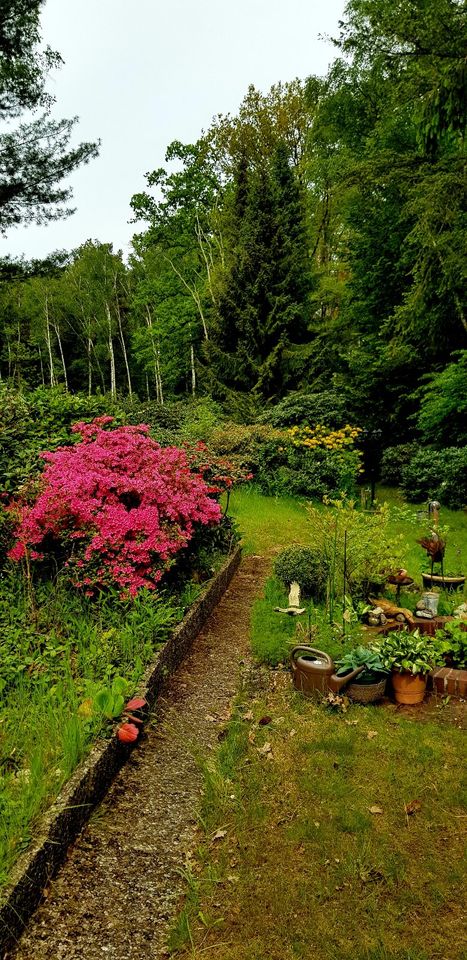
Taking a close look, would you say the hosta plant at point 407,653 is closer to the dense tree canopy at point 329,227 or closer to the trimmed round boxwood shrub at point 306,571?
the trimmed round boxwood shrub at point 306,571

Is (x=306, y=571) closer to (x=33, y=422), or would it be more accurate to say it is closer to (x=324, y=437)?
(x=33, y=422)

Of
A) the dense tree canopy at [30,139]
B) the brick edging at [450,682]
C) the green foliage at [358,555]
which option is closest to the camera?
the brick edging at [450,682]

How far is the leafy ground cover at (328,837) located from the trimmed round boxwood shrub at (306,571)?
1594 millimetres

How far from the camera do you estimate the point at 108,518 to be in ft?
14.2

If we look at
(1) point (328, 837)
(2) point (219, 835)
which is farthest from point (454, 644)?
(2) point (219, 835)

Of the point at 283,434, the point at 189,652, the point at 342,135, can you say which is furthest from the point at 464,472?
the point at 342,135

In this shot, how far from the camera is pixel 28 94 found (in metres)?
12.5

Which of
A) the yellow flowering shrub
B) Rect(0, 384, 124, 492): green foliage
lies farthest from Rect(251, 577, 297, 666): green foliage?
the yellow flowering shrub

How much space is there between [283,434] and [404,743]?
9.31 meters

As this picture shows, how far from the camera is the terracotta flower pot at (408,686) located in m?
3.66

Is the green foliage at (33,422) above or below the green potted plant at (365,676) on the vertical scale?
above

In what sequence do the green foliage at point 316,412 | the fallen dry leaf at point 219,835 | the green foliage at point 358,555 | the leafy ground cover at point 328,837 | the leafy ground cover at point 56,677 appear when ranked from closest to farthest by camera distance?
the leafy ground cover at point 328,837 → the leafy ground cover at point 56,677 → the fallen dry leaf at point 219,835 → the green foliage at point 358,555 → the green foliage at point 316,412

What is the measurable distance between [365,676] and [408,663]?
34cm

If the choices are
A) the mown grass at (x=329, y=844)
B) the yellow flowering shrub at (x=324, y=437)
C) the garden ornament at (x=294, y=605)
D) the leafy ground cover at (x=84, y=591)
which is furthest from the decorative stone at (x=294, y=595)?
the yellow flowering shrub at (x=324, y=437)
